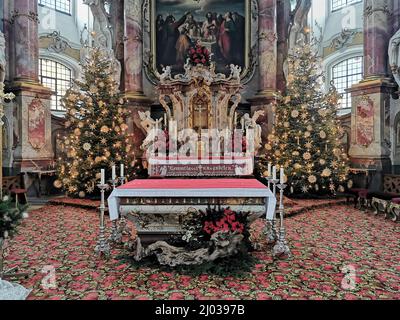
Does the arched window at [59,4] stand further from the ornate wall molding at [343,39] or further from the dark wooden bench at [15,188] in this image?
the ornate wall molding at [343,39]

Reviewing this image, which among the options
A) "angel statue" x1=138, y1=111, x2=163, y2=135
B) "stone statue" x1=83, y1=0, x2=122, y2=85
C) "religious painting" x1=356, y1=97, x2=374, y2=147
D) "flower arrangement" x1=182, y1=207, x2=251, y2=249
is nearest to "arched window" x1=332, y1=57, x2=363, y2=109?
"religious painting" x1=356, y1=97, x2=374, y2=147

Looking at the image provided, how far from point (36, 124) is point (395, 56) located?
11736 millimetres

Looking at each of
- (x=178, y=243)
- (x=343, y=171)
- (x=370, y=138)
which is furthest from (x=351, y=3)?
(x=178, y=243)

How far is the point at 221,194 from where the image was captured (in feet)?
15.0

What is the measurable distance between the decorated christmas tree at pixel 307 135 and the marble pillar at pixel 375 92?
943 millimetres

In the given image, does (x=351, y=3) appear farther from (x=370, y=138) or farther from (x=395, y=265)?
(x=395, y=265)

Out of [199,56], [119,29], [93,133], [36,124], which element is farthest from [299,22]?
[36,124]

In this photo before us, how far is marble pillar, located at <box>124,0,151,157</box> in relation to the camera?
1184 cm

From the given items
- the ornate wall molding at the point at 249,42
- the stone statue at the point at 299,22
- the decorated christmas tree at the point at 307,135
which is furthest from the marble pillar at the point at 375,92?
the ornate wall molding at the point at 249,42

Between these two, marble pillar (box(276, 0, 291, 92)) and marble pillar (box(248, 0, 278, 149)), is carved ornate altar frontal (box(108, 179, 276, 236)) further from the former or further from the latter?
marble pillar (box(276, 0, 291, 92))

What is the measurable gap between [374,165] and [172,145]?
6.62 m

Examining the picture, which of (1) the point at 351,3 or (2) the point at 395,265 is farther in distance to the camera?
(1) the point at 351,3

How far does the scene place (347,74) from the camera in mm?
16484

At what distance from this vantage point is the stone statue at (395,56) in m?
9.52
